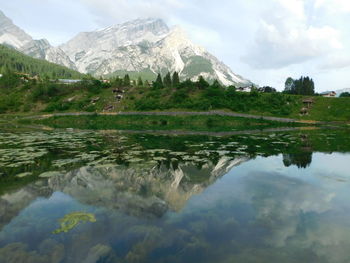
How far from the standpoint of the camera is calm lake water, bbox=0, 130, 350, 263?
8.63m

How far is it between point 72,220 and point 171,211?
4903 millimetres

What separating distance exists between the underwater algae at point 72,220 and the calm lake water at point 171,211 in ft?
0.15

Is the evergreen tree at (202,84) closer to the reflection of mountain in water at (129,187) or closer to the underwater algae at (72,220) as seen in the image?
the reflection of mountain in water at (129,187)

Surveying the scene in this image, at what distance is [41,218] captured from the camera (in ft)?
36.9

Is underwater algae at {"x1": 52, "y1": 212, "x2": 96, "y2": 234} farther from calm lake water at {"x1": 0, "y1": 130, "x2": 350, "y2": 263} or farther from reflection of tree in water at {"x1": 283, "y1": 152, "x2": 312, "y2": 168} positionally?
reflection of tree in water at {"x1": 283, "y1": 152, "x2": 312, "y2": 168}

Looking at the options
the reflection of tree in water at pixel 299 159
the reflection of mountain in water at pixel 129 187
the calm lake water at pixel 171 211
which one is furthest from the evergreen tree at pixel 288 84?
the reflection of mountain in water at pixel 129 187

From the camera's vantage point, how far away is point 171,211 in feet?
39.6

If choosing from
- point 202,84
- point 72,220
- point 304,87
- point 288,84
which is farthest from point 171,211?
point 288,84

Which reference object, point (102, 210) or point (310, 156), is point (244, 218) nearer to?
point (102, 210)

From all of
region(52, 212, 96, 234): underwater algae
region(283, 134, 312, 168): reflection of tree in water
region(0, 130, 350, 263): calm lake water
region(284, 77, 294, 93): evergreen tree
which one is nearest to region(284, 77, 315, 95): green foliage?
region(284, 77, 294, 93): evergreen tree

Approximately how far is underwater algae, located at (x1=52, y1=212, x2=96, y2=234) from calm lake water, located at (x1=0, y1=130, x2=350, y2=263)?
0.05m

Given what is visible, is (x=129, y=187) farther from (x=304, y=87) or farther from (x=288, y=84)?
(x=288, y=84)

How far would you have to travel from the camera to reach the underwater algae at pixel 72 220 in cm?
1023

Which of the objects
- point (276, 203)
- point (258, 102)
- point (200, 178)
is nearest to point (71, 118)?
point (258, 102)
